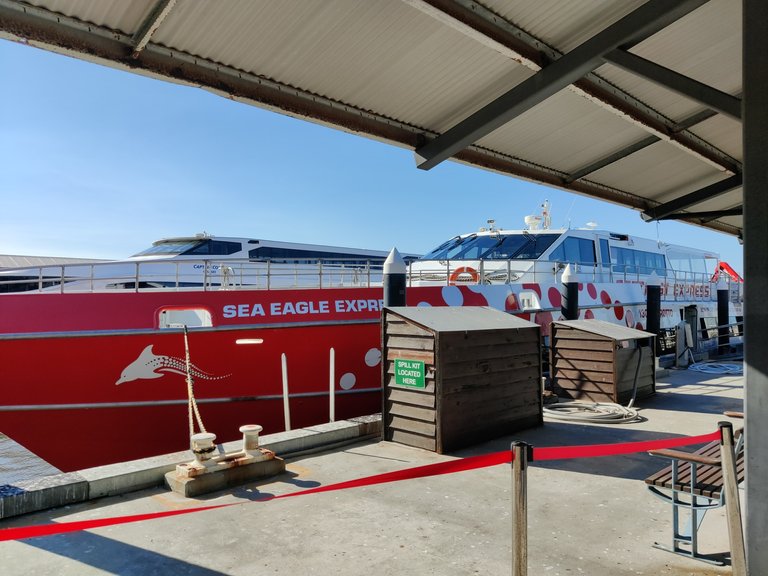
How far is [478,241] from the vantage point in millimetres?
13742

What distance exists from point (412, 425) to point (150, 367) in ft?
12.5

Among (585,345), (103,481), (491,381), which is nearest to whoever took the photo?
(103,481)

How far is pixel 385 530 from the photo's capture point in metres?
3.83

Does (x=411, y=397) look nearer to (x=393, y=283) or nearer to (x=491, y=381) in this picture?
(x=491, y=381)

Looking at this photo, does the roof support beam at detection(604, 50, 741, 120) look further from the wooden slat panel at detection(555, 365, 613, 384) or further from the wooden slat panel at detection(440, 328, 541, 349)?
the wooden slat panel at detection(555, 365, 613, 384)

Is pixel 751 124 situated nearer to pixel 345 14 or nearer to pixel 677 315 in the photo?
pixel 345 14

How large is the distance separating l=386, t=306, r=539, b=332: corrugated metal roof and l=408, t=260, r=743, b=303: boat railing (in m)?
2.95

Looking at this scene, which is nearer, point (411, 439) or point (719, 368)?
point (411, 439)

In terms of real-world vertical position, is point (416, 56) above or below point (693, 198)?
above

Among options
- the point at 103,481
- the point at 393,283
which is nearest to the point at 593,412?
the point at 393,283

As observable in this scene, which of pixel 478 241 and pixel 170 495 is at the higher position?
pixel 478 241

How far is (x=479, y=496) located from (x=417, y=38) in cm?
388

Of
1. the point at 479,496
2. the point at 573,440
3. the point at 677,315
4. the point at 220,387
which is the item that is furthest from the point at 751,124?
the point at 677,315

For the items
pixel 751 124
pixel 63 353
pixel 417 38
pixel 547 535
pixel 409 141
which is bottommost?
pixel 547 535
